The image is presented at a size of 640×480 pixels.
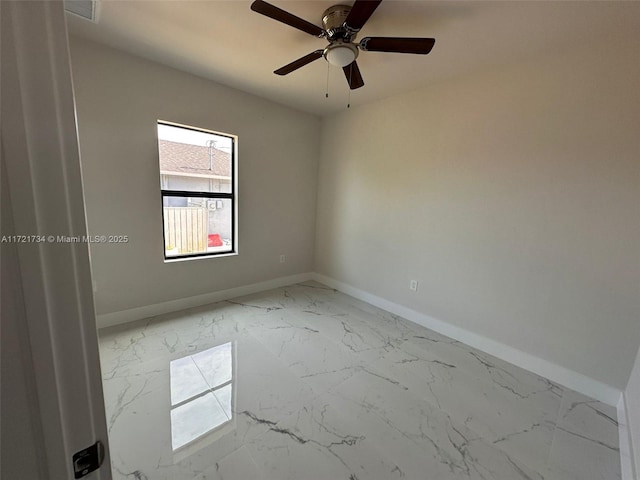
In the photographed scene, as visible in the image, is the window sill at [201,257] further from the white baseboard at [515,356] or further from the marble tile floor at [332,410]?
the white baseboard at [515,356]

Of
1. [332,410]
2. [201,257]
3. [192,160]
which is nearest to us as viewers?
[332,410]

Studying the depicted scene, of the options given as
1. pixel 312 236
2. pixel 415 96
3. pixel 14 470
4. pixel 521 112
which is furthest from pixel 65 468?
pixel 312 236

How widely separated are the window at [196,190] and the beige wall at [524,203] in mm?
1821

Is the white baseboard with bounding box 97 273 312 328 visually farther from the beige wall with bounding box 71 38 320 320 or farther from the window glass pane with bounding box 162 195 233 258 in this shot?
the window glass pane with bounding box 162 195 233 258

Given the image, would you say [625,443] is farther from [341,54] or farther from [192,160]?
[192,160]

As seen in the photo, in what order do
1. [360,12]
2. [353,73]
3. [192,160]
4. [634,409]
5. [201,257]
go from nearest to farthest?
[360,12], [634,409], [353,73], [192,160], [201,257]

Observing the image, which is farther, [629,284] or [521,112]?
[521,112]

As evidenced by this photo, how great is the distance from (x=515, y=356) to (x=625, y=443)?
2.52 feet

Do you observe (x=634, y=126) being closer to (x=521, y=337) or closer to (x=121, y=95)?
(x=521, y=337)

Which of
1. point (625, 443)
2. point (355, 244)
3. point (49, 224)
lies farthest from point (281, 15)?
point (625, 443)

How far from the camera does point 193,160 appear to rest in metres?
2.99

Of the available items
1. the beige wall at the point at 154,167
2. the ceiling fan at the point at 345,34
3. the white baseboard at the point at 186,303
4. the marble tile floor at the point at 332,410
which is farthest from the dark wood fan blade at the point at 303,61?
the white baseboard at the point at 186,303

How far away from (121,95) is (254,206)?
1.68 meters

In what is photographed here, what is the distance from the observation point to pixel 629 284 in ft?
5.97
